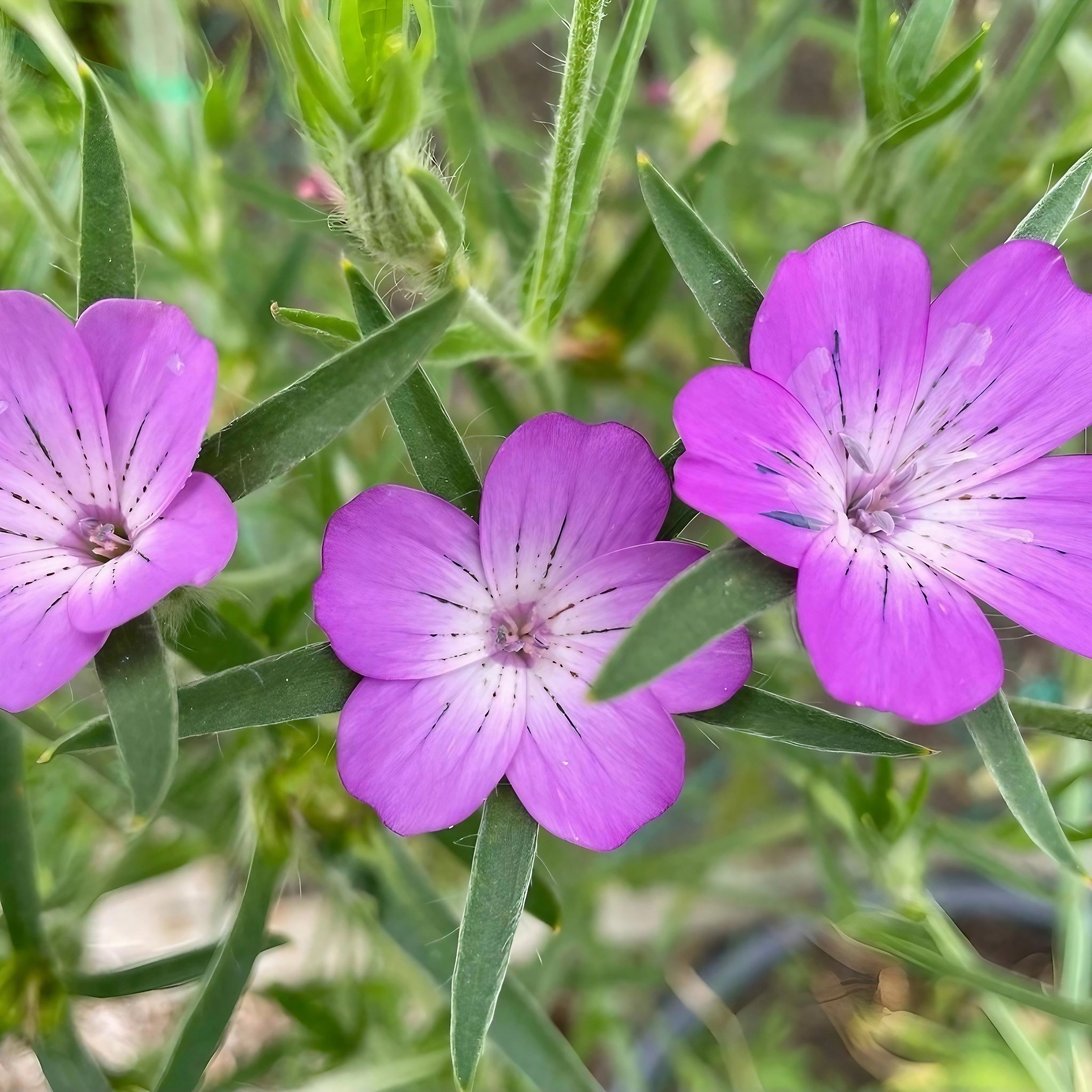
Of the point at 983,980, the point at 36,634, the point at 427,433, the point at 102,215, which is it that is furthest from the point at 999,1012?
the point at 102,215

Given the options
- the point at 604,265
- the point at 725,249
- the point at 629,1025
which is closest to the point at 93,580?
the point at 725,249

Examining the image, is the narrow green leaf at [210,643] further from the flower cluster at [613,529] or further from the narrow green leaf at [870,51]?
the narrow green leaf at [870,51]

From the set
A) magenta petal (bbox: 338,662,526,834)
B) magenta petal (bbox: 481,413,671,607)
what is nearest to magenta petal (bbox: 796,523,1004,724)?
magenta petal (bbox: 481,413,671,607)

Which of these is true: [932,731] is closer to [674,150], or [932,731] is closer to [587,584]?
[674,150]

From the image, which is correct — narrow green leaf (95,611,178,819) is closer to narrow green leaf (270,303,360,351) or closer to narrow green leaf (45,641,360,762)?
narrow green leaf (45,641,360,762)

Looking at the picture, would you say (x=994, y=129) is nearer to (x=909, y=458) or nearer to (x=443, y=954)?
(x=909, y=458)

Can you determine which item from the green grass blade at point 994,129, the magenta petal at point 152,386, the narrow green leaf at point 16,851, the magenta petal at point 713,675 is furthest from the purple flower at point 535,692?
the green grass blade at point 994,129
